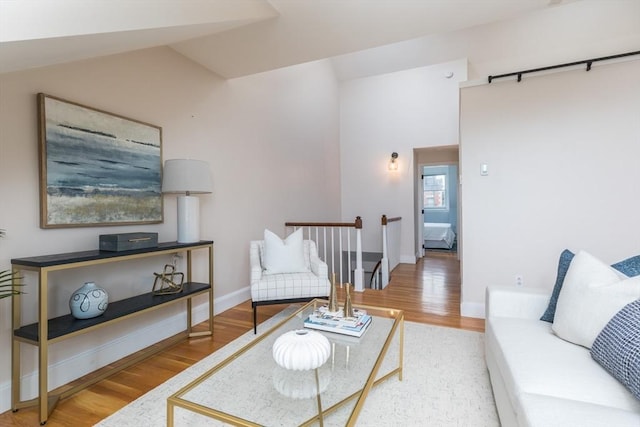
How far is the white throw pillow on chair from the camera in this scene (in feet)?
9.87

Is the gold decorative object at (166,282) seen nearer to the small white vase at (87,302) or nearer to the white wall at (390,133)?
the small white vase at (87,302)

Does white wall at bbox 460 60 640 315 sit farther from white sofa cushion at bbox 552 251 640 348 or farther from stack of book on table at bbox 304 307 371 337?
stack of book on table at bbox 304 307 371 337

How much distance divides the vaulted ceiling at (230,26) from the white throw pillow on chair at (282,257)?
1.70 metres

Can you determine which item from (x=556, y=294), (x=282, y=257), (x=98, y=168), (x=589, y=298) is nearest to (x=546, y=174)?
(x=556, y=294)

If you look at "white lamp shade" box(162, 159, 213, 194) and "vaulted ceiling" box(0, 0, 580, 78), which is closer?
"vaulted ceiling" box(0, 0, 580, 78)

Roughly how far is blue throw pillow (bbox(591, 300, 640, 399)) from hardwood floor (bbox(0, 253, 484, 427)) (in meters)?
1.58

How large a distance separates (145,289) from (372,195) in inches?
179

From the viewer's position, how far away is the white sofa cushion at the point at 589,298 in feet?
4.43

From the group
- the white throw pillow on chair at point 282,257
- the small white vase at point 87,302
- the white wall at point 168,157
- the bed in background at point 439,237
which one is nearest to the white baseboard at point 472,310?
the white throw pillow on chair at point 282,257

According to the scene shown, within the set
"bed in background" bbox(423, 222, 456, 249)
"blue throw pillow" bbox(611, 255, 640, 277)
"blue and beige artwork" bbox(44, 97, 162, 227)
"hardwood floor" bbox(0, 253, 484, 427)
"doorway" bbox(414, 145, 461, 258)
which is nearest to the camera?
"blue throw pillow" bbox(611, 255, 640, 277)

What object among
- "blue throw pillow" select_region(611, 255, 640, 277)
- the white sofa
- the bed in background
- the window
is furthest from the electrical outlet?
the window

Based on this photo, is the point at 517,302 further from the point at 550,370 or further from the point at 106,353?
the point at 106,353

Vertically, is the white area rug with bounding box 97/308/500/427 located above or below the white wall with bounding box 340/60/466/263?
below

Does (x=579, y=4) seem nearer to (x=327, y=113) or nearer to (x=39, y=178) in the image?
(x=327, y=113)
